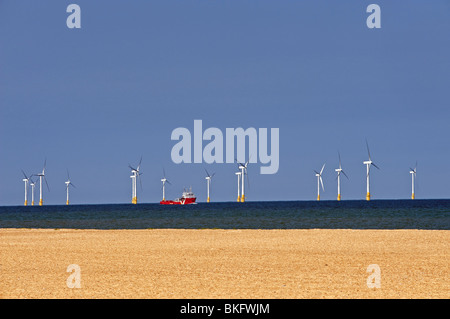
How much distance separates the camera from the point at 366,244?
40031mm

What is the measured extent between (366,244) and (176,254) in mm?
12619

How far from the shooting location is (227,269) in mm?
25891

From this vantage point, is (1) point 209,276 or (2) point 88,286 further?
(1) point 209,276

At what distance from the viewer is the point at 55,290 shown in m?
19.9

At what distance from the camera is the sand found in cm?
1961

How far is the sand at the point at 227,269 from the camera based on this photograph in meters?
19.6
